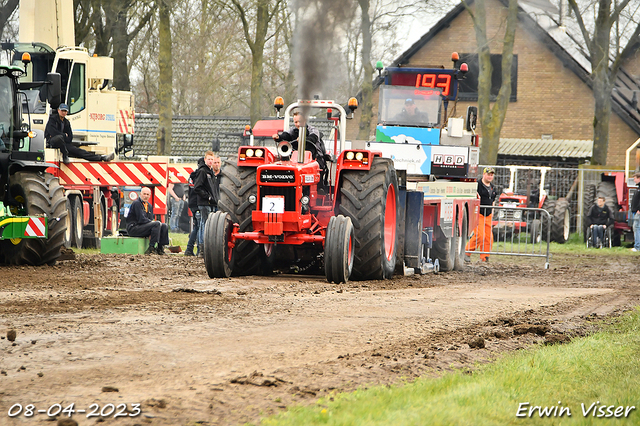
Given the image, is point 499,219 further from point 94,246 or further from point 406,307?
point 406,307

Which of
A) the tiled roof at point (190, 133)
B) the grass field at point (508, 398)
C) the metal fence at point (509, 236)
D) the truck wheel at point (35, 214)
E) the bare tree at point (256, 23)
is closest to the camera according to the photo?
the grass field at point (508, 398)

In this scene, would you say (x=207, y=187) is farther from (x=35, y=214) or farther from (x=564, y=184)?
(x=564, y=184)

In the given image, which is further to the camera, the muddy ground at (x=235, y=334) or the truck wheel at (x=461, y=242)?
the truck wheel at (x=461, y=242)

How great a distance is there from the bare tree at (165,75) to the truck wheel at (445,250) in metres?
12.9

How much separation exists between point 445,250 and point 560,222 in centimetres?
994

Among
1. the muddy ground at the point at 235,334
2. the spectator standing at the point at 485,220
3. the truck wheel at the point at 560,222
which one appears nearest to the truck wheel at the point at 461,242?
the spectator standing at the point at 485,220

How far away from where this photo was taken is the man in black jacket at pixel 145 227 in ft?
50.7

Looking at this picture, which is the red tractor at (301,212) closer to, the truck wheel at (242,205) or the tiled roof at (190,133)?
the truck wheel at (242,205)

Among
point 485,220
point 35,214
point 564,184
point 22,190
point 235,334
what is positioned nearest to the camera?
point 235,334

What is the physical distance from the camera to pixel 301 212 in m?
10.0

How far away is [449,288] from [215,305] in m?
3.86

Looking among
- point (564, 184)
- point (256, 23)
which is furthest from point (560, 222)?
point (256, 23)

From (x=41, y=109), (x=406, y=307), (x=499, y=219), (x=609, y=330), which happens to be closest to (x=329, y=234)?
(x=406, y=307)

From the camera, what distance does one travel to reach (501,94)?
90.9ft
